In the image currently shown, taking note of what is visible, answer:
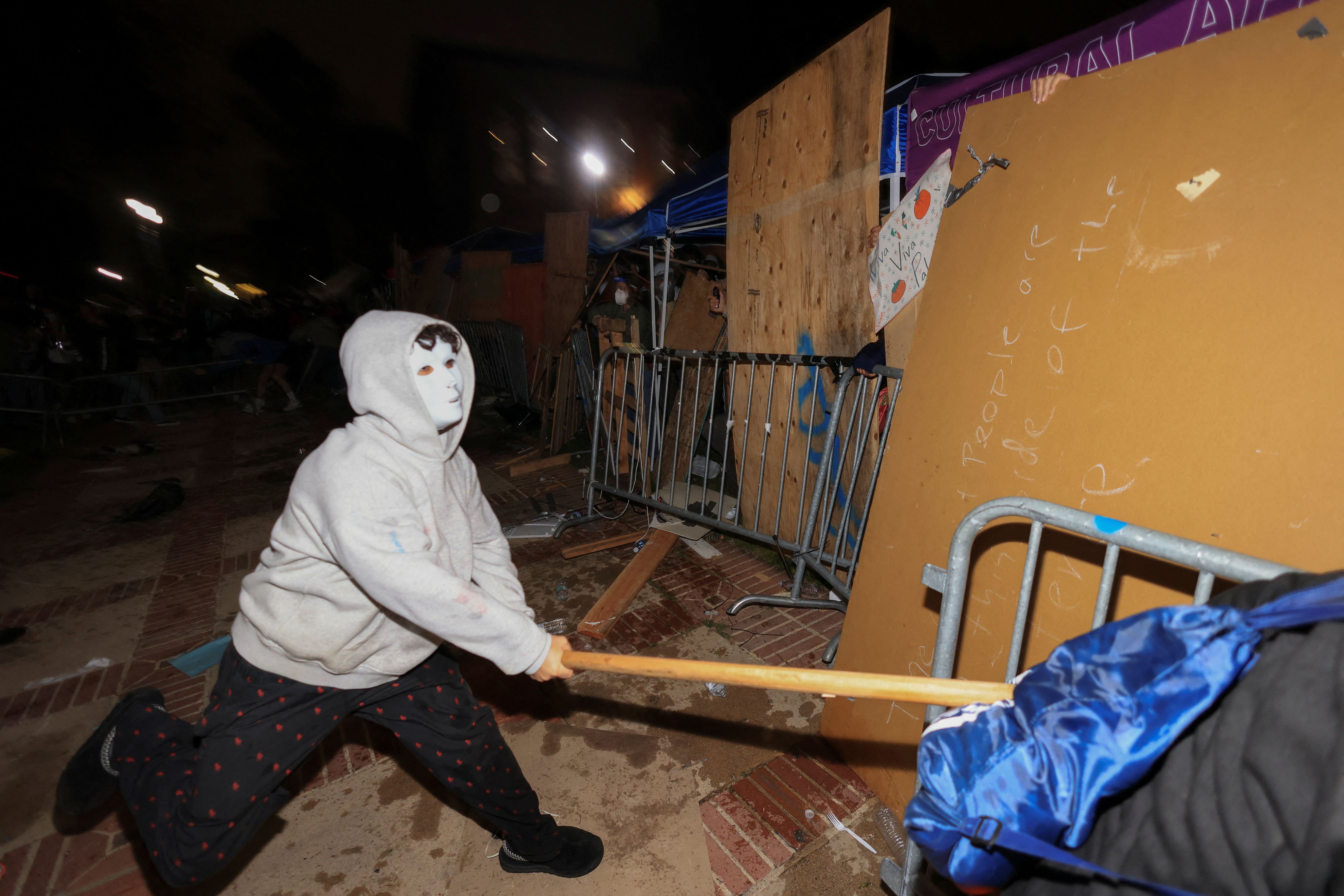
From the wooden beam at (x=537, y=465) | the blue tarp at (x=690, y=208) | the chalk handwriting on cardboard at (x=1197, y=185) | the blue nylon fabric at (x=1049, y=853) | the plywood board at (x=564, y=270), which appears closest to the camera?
the blue nylon fabric at (x=1049, y=853)

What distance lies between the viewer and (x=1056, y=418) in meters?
1.79

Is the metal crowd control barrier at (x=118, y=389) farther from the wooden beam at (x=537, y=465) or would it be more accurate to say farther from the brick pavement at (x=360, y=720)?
the wooden beam at (x=537, y=465)

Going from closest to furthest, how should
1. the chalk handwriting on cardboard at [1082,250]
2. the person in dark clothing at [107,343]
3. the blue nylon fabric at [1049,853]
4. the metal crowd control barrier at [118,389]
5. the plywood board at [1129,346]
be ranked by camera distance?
the blue nylon fabric at [1049,853]
the plywood board at [1129,346]
the chalk handwriting on cardboard at [1082,250]
the metal crowd control barrier at [118,389]
the person in dark clothing at [107,343]

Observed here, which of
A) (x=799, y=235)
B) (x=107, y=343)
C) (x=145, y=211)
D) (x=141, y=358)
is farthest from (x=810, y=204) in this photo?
(x=145, y=211)

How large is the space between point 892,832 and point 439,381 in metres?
2.55

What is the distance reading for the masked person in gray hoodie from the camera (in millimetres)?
1557

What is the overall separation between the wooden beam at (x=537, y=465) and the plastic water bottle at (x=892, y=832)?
224 inches

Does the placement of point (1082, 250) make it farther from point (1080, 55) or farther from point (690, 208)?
point (690, 208)

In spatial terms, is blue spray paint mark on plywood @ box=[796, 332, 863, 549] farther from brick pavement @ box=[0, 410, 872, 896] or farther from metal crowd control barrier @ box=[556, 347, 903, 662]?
brick pavement @ box=[0, 410, 872, 896]

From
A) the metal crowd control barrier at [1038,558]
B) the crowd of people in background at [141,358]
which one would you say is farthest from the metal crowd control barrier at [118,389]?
the metal crowd control barrier at [1038,558]

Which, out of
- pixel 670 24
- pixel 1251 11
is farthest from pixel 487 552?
pixel 670 24

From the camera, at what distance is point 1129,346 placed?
162 cm

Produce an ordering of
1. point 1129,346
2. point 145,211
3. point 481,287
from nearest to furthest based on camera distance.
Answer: point 1129,346 → point 481,287 → point 145,211

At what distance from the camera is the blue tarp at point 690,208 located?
575 cm
